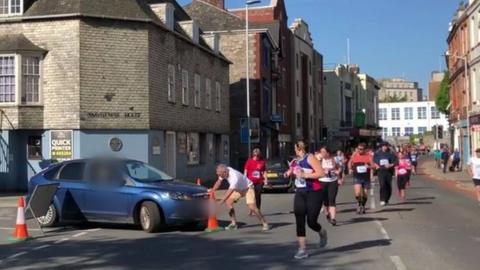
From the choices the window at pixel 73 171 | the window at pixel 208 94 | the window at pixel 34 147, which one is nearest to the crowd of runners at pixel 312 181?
the window at pixel 73 171

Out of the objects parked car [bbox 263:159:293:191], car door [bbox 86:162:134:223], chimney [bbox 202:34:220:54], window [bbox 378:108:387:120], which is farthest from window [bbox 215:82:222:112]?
window [bbox 378:108:387:120]

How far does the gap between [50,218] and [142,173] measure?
225 cm

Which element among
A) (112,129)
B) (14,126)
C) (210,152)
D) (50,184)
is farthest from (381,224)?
(210,152)

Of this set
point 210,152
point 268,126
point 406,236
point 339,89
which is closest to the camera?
point 406,236

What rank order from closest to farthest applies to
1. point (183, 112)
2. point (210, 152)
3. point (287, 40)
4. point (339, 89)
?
point (183, 112) → point (210, 152) → point (287, 40) → point (339, 89)

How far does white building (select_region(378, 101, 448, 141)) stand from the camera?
133250mm

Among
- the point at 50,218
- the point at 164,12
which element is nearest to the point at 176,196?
the point at 50,218

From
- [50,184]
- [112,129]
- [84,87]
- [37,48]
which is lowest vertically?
[50,184]

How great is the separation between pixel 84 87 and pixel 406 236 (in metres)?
15.8

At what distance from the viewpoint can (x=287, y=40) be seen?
56.9 m

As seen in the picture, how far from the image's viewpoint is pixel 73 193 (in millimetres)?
14086

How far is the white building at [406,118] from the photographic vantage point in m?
133

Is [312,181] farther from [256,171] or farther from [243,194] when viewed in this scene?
[256,171]

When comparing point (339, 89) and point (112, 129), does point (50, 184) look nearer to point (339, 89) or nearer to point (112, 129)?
point (112, 129)
